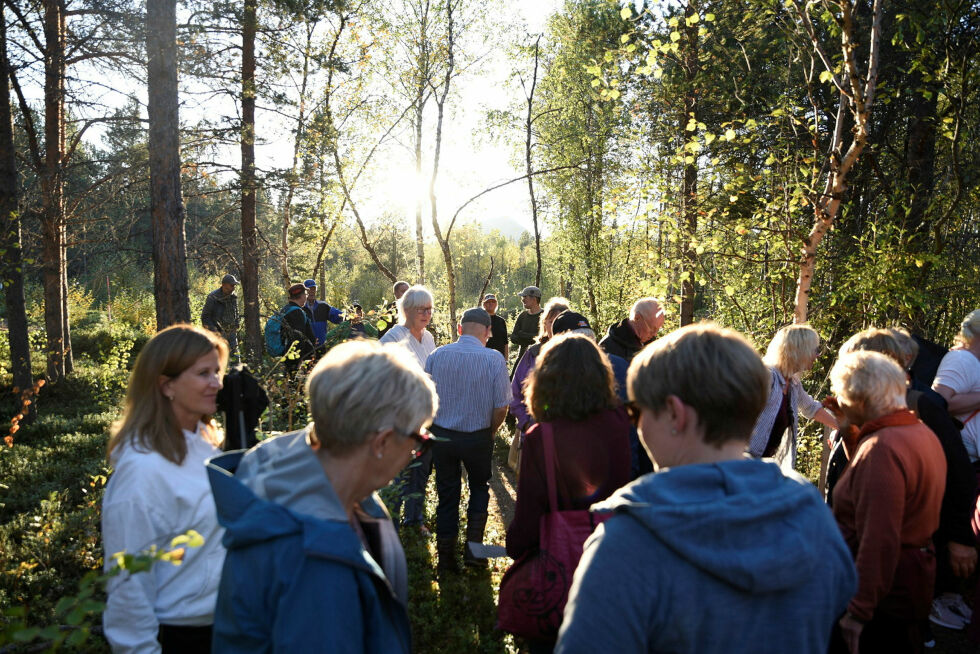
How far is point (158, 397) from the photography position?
2.29 m

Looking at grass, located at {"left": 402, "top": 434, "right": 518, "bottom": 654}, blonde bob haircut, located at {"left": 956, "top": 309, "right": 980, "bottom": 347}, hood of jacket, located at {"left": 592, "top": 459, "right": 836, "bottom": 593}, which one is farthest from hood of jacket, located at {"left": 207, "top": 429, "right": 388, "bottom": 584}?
blonde bob haircut, located at {"left": 956, "top": 309, "right": 980, "bottom": 347}

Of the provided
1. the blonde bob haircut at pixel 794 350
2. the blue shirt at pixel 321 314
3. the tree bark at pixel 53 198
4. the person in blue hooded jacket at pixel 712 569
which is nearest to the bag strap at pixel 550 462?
the person in blue hooded jacket at pixel 712 569

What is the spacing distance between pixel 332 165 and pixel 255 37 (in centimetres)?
311

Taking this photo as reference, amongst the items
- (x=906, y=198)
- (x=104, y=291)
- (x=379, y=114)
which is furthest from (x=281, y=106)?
(x=104, y=291)

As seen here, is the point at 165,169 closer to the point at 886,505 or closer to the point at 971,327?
the point at 886,505

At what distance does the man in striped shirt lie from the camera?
4863 millimetres

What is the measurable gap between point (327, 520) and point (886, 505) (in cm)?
223

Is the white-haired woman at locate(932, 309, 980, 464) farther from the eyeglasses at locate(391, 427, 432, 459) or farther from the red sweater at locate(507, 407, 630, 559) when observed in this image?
the eyeglasses at locate(391, 427, 432, 459)

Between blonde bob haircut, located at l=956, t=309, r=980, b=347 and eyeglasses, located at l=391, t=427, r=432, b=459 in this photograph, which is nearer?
eyeglasses, located at l=391, t=427, r=432, b=459

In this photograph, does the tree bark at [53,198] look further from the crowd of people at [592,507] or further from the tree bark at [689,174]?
the crowd of people at [592,507]

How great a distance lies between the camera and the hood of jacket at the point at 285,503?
4.24 feet

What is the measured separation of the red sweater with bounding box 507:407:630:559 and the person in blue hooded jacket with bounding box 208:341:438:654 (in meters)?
1.15

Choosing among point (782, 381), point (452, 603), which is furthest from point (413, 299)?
point (782, 381)

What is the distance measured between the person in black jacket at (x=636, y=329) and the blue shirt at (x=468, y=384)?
2.87ft
